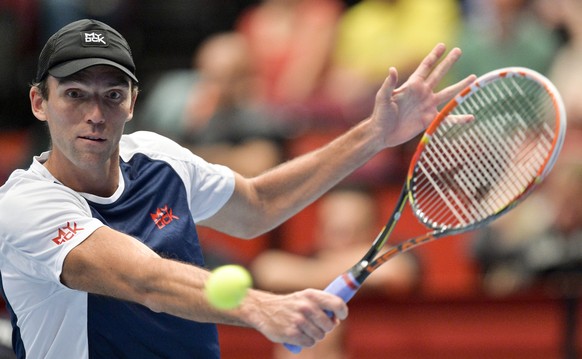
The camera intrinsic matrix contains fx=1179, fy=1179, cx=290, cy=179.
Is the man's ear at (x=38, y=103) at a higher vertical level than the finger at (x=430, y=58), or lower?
higher

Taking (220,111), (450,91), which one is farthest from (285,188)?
(220,111)

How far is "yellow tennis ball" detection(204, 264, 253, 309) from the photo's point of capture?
3836 mm

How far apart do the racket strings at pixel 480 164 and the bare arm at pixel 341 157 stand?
177 millimetres

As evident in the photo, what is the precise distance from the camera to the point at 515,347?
7914mm

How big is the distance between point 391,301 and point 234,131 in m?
2.26

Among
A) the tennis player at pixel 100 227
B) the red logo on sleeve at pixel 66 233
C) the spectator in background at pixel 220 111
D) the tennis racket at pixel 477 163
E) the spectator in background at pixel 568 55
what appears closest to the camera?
the tennis player at pixel 100 227

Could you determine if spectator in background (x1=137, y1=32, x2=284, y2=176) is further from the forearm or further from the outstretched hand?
the outstretched hand

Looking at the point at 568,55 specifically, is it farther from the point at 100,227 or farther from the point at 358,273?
the point at 100,227

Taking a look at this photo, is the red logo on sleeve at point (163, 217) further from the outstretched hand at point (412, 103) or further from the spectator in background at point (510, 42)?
the spectator in background at point (510, 42)

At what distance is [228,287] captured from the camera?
12.6 ft

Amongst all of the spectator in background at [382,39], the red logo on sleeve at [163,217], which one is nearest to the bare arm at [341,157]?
the red logo on sleeve at [163,217]

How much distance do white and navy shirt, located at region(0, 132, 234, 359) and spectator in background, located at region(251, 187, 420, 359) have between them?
3.26m

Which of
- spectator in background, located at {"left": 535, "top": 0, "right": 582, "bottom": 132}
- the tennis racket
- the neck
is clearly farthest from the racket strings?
spectator in background, located at {"left": 535, "top": 0, "right": 582, "bottom": 132}

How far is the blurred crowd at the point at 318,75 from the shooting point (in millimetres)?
8398
